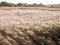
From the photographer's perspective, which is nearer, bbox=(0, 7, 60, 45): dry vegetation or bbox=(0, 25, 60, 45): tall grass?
bbox=(0, 25, 60, 45): tall grass

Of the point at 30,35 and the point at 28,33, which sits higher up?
the point at 28,33

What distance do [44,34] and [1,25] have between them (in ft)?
13.9

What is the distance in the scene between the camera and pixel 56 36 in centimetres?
2716

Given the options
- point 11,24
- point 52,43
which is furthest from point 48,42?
point 11,24

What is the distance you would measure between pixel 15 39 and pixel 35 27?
3.94 m

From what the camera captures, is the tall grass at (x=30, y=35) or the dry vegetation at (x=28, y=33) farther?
the dry vegetation at (x=28, y=33)

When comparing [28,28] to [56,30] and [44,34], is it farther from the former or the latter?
[56,30]

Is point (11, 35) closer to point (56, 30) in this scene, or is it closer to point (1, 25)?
point (1, 25)

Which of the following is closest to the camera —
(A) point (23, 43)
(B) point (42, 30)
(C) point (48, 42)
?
(A) point (23, 43)

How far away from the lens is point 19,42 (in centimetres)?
2355

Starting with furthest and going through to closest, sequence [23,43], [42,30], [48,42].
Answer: [42,30] → [48,42] → [23,43]

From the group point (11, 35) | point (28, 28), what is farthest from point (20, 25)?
point (11, 35)

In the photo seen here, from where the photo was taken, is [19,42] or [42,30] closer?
[19,42]

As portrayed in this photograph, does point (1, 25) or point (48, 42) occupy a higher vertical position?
point (1, 25)
